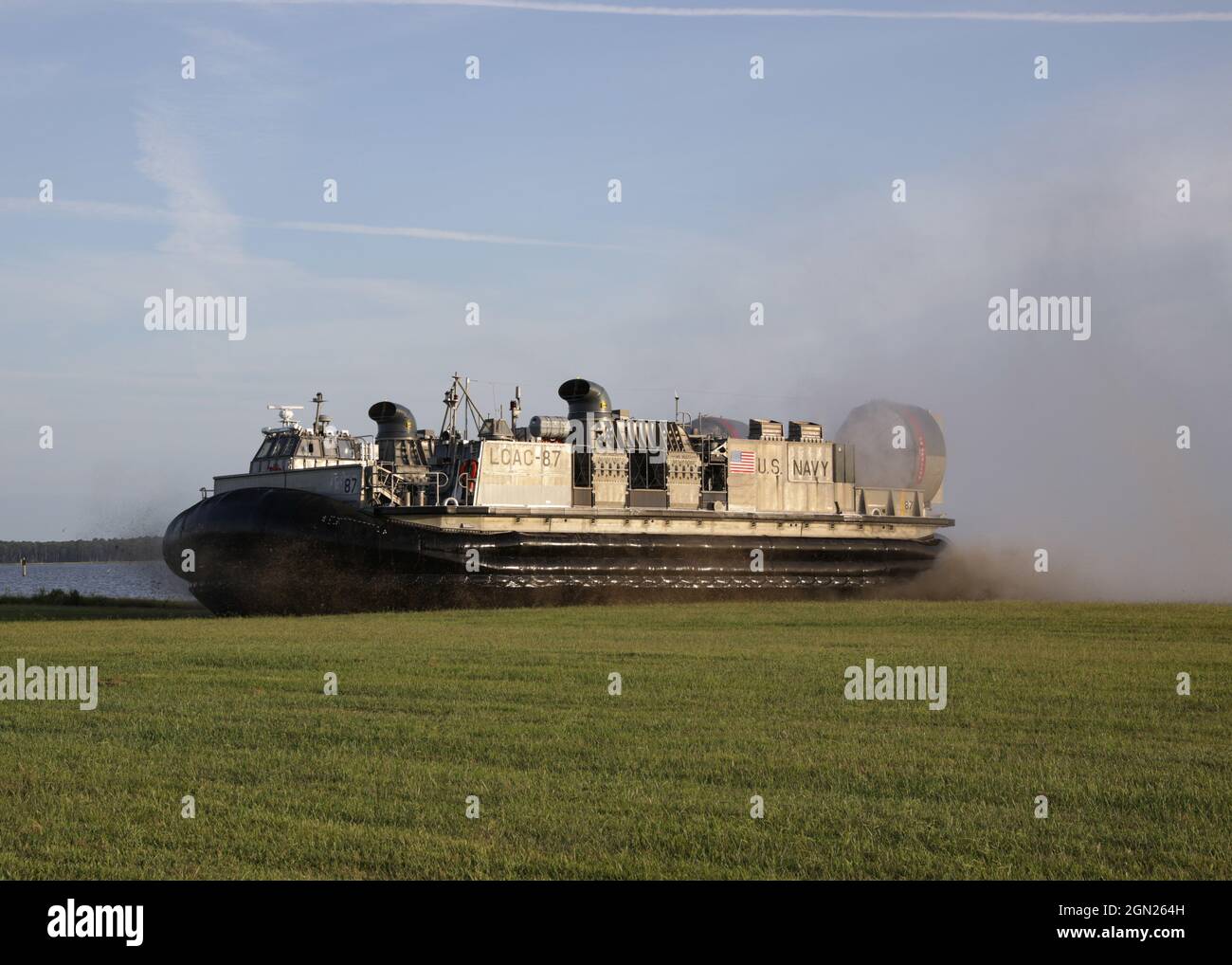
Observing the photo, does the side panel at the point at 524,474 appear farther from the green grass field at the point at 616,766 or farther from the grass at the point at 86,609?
the green grass field at the point at 616,766

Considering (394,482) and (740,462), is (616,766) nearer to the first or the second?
(394,482)

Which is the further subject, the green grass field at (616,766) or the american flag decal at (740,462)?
the american flag decal at (740,462)

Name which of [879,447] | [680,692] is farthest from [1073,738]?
[879,447]

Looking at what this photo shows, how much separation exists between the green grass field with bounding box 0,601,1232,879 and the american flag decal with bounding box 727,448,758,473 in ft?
64.3

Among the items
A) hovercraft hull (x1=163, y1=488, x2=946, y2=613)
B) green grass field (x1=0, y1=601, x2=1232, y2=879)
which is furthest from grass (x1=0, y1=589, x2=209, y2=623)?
green grass field (x1=0, y1=601, x2=1232, y2=879)

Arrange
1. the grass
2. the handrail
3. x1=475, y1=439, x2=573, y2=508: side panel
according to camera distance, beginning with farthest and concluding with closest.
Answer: x1=475, y1=439, x2=573, y2=508: side panel, the handrail, the grass

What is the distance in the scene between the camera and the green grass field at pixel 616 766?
24.1ft

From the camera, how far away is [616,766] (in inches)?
390

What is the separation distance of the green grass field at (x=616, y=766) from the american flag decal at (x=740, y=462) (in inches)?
772

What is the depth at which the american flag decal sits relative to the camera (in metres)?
38.3

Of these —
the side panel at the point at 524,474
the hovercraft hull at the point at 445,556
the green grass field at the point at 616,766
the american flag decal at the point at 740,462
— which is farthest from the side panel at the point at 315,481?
the green grass field at the point at 616,766

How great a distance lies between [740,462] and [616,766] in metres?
29.0

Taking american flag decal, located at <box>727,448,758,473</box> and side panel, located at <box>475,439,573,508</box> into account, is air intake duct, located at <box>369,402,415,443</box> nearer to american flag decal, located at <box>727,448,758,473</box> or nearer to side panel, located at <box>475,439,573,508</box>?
side panel, located at <box>475,439,573,508</box>
